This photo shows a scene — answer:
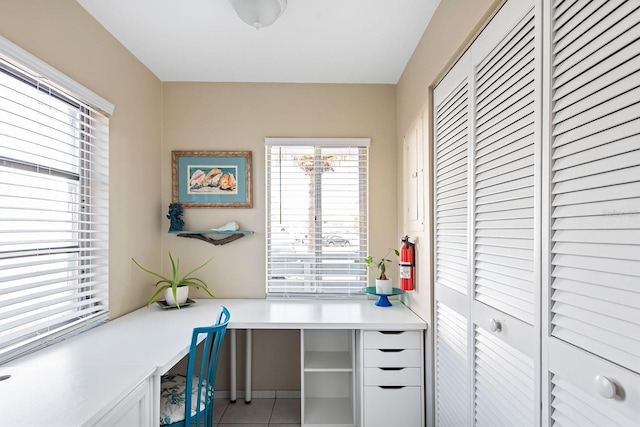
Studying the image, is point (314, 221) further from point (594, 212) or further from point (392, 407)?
point (594, 212)

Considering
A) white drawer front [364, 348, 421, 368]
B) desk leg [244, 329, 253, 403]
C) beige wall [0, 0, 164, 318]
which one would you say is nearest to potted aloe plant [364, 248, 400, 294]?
white drawer front [364, 348, 421, 368]

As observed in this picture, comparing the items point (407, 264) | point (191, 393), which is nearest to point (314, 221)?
point (407, 264)

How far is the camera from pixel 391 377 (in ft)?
7.23

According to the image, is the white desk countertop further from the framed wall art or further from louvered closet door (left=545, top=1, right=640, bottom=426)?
louvered closet door (left=545, top=1, right=640, bottom=426)

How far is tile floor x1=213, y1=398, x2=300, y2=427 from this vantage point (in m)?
2.52

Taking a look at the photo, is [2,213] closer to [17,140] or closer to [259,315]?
[17,140]

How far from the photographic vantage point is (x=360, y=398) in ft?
7.29

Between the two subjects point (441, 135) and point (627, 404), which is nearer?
point (627, 404)

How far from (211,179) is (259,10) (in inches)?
56.9

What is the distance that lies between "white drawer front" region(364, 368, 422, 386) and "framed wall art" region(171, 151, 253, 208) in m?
1.52

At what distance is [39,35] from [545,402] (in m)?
2.44

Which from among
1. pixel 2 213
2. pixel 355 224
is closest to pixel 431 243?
pixel 355 224

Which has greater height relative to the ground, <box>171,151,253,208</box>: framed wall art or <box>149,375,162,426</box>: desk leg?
<box>171,151,253,208</box>: framed wall art

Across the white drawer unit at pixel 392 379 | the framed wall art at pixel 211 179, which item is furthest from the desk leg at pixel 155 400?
the framed wall art at pixel 211 179
